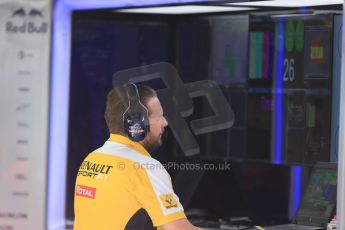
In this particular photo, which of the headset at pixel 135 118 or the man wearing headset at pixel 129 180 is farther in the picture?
the headset at pixel 135 118

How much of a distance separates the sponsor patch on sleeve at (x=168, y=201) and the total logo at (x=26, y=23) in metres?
2.94

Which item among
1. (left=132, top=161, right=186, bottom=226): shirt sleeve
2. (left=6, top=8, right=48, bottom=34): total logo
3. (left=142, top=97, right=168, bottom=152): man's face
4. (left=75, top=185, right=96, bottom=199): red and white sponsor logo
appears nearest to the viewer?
(left=132, top=161, right=186, bottom=226): shirt sleeve

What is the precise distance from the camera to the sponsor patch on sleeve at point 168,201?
3205 mm

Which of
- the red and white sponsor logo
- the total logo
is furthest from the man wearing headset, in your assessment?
the total logo

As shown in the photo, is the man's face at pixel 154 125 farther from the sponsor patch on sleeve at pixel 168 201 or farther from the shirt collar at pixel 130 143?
the sponsor patch on sleeve at pixel 168 201

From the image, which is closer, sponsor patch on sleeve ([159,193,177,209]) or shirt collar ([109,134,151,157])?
sponsor patch on sleeve ([159,193,177,209])

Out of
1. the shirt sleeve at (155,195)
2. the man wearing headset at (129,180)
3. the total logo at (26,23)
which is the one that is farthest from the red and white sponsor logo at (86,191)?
the total logo at (26,23)

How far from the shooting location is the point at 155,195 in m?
3.20

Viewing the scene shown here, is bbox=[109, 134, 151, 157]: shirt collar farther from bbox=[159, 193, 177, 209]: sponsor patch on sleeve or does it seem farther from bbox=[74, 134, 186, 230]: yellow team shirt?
bbox=[159, 193, 177, 209]: sponsor patch on sleeve

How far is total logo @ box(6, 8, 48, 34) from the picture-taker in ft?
19.2

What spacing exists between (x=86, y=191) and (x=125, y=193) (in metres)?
0.23

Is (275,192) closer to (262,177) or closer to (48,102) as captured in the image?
(262,177)

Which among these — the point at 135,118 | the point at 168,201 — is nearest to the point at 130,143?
the point at 135,118

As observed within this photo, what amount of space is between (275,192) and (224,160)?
554mm
